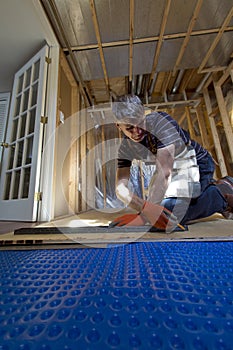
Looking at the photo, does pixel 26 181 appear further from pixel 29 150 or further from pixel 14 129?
pixel 14 129

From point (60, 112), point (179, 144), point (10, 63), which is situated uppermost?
point (10, 63)

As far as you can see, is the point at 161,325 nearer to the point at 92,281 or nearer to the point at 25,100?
the point at 92,281

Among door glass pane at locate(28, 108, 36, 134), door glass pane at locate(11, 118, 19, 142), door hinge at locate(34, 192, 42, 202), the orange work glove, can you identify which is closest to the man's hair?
the orange work glove

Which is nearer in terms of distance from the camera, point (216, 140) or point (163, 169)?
point (163, 169)

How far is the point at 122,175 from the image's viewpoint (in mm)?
1354

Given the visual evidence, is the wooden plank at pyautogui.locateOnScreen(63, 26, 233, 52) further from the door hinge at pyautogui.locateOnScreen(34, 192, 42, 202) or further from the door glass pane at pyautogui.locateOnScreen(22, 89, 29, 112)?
the door hinge at pyautogui.locateOnScreen(34, 192, 42, 202)

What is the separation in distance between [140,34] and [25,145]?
6.46ft

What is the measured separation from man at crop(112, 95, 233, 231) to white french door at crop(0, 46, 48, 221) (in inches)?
38.5

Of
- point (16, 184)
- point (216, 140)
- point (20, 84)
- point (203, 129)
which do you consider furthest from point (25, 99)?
point (203, 129)

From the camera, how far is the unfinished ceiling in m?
1.77

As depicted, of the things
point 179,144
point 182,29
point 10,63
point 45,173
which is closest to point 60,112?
point 45,173

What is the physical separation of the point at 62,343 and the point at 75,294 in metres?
0.13

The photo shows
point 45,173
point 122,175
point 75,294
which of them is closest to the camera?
point 75,294

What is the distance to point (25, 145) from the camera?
75.6 inches
